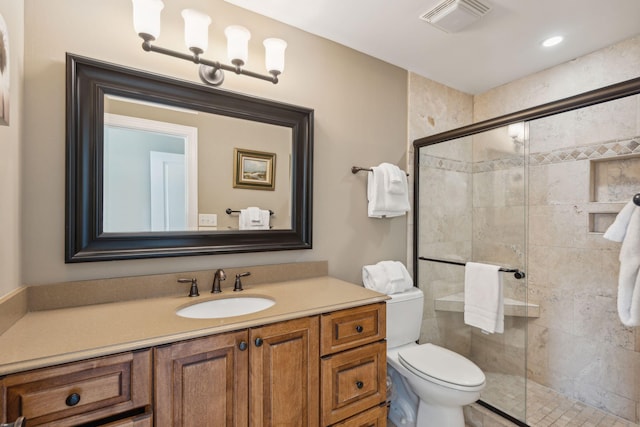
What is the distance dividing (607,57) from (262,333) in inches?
106

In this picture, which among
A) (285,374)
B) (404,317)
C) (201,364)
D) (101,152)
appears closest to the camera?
(201,364)

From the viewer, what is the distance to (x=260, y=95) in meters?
1.70

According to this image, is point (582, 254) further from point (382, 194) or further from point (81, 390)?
point (81, 390)

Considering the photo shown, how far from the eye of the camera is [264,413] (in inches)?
43.9

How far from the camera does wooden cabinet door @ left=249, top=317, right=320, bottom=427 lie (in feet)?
3.62

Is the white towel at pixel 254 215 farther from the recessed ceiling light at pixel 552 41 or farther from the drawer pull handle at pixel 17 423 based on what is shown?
the recessed ceiling light at pixel 552 41

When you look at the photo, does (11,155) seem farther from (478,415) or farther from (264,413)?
(478,415)

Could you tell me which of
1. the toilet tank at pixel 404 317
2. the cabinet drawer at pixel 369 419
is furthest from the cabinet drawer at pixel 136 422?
the toilet tank at pixel 404 317

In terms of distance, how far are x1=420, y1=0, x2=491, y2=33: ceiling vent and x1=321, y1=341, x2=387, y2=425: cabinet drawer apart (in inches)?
68.6

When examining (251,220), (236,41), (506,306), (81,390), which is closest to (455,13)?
(236,41)

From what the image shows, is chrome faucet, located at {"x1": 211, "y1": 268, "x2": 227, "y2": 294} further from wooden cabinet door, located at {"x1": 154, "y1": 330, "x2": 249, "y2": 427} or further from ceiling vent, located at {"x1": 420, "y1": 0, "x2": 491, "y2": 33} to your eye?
ceiling vent, located at {"x1": 420, "y1": 0, "x2": 491, "y2": 33}

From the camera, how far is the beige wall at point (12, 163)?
3.34 feet

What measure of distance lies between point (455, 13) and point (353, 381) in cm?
192

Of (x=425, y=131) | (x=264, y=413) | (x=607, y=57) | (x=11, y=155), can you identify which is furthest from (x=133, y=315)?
(x=607, y=57)
